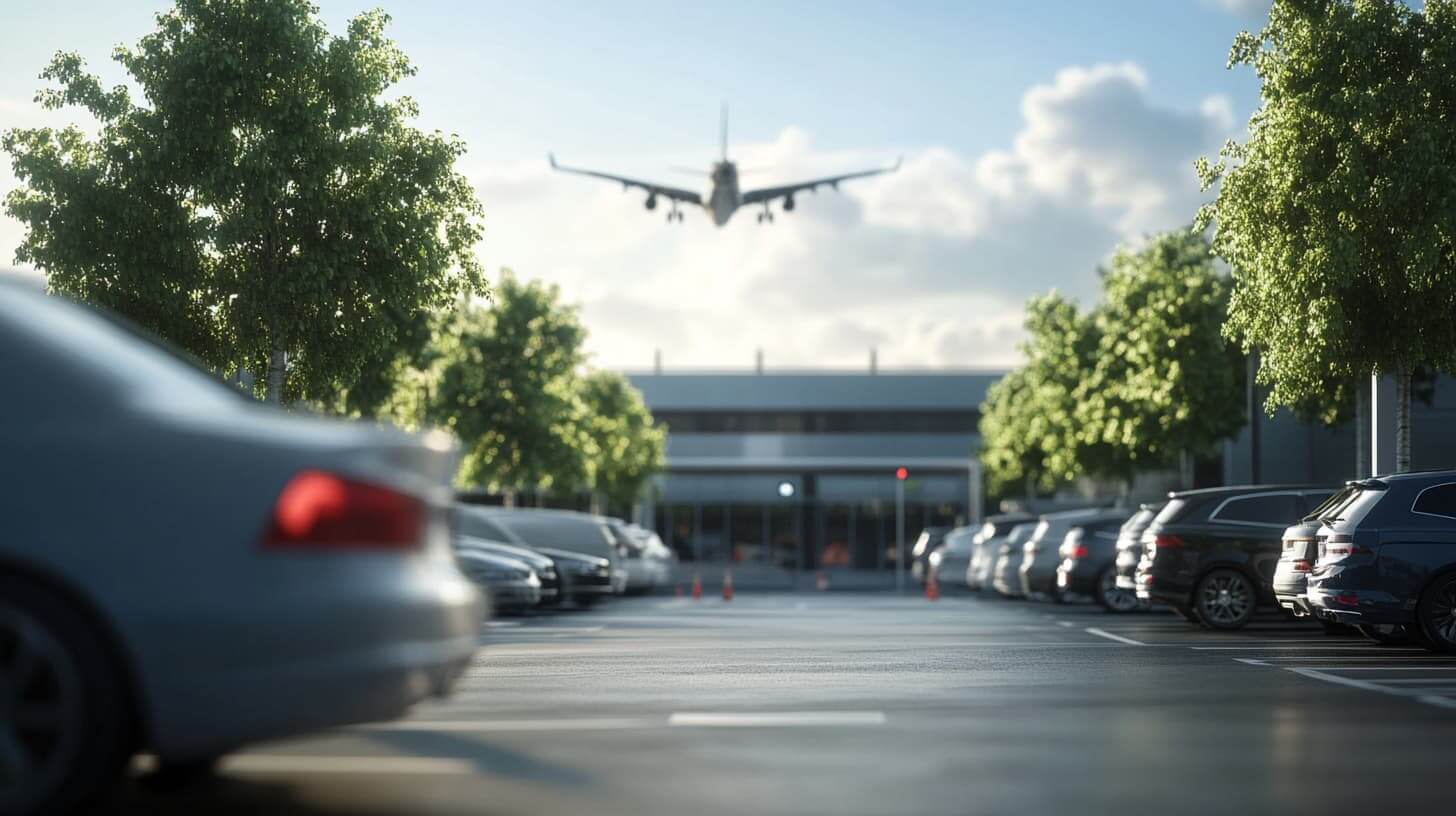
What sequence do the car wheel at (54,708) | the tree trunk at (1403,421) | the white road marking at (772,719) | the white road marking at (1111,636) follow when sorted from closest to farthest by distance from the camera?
the car wheel at (54,708)
the white road marking at (772,719)
the white road marking at (1111,636)
the tree trunk at (1403,421)

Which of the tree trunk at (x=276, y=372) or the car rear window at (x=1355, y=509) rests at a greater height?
the tree trunk at (x=276, y=372)

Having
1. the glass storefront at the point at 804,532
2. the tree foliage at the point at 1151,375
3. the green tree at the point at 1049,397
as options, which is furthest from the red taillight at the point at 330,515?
the glass storefront at the point at 804,532

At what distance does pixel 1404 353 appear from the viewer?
21750 millimetres

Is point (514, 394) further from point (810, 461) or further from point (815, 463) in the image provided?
point (810, 461)

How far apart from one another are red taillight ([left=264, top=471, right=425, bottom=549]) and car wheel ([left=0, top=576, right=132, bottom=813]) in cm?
60

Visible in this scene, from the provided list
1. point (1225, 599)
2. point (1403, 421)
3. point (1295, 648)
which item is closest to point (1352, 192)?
point (1403, 421)

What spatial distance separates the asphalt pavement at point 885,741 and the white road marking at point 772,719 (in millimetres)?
28

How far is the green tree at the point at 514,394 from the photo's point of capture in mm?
45906

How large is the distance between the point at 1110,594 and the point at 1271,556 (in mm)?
5905

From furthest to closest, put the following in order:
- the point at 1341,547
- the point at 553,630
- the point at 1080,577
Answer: the point at 1080,577, the point at 553,630, the point at 1341,547

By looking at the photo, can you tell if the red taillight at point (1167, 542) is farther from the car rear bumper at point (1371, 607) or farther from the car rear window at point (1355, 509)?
the car rear bumper at point (1371, 607)

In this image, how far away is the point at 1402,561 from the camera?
1474cm

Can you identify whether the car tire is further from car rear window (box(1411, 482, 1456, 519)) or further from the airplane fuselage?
the airplane fuselage

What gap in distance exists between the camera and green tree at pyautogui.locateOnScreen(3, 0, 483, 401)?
68.8 ft
